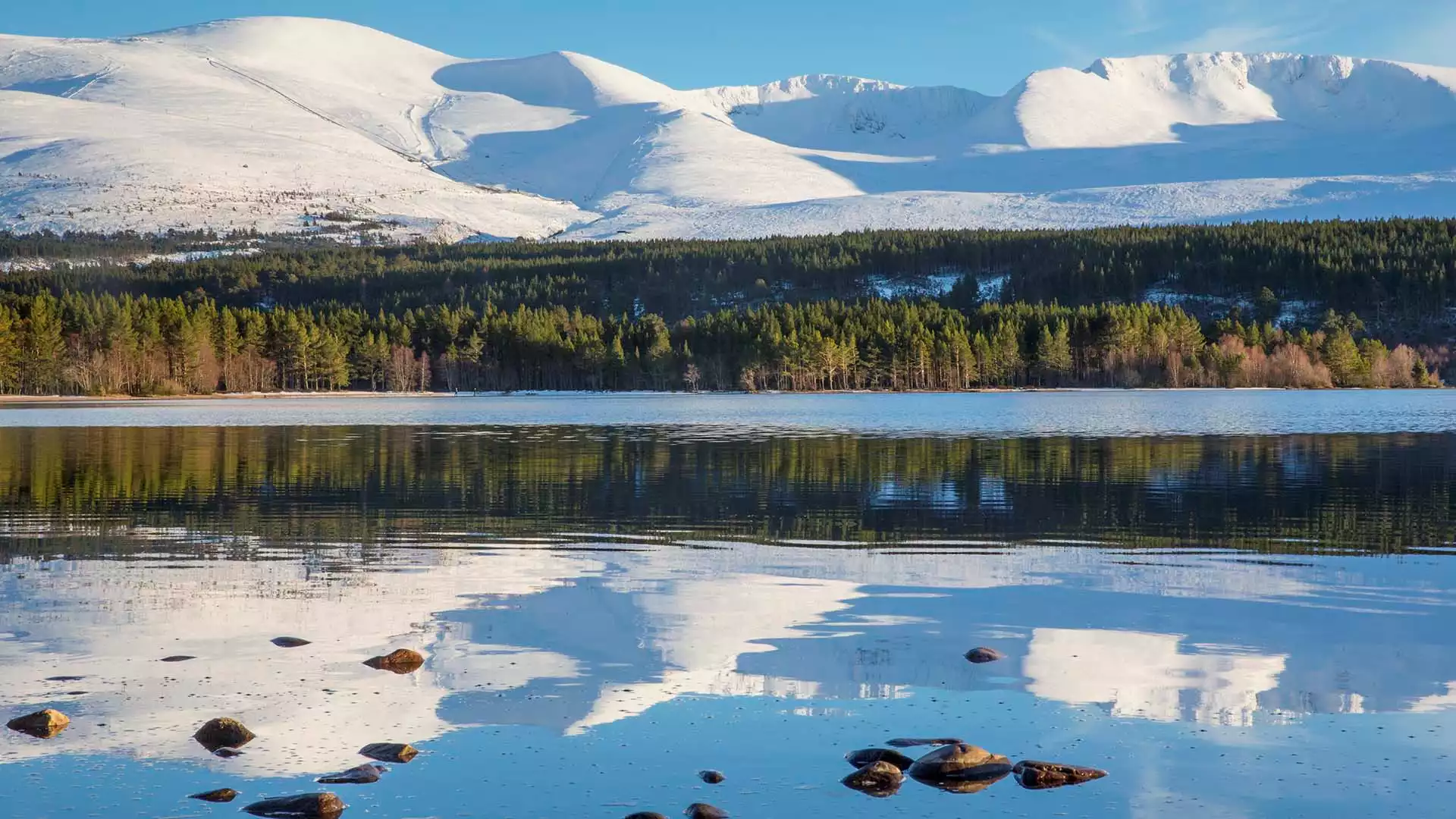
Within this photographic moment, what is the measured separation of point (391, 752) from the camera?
13.2 m

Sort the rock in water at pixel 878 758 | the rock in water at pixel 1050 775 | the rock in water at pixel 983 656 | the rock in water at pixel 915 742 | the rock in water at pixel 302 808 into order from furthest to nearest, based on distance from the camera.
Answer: the rock in water at pixel 983 656
the rock in water at pixel 915 742
the rock in water at pixel 878 758
the rock in water at pixel 1050 775
the rock in water at pixel 302 808

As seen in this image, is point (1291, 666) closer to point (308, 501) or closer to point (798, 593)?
point (798, 593)

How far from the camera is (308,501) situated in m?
34.8

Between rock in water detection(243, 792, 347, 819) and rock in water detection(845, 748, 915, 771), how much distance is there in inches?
180

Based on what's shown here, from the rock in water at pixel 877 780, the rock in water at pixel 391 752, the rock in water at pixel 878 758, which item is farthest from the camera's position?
the rock in water at pixel 391 752

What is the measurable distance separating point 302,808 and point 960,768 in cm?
568

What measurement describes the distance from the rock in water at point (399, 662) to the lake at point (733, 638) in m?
0.29

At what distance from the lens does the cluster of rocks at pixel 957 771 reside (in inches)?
488

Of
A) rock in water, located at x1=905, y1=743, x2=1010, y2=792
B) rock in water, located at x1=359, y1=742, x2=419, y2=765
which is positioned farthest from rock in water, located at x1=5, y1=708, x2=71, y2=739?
rock in water, located at x1=905, y1=743, x2=1010, y2=792

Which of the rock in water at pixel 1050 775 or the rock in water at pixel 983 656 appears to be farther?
the rock in water at pixel 983 656

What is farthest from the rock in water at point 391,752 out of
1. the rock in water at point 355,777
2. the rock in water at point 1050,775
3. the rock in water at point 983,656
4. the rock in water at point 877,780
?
the rock in water at point 983,656

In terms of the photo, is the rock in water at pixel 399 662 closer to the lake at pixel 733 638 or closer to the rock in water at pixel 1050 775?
the lake at pixel 733 638

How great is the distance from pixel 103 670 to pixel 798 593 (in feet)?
31.7

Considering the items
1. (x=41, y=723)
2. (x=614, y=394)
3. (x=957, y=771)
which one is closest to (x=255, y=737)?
(x=41, y=723)
